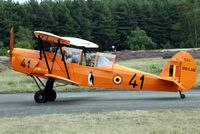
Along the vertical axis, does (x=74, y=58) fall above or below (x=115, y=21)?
below

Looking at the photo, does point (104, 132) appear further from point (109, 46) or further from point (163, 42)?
point (163, 42)

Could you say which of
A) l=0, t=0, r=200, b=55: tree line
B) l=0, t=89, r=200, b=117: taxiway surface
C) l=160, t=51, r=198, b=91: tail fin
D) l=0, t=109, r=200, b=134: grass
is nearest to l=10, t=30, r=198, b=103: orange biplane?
l=160, t=51, r=198, b=91: tail fin

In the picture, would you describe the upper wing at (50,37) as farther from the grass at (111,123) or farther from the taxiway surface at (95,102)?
the grass at (111,123)

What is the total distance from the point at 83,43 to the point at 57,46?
1063 millimetres

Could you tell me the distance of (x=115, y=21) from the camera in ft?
398

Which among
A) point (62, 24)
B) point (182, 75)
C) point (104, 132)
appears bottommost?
point (104, 132)

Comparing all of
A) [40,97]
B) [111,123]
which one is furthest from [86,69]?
[111,123]

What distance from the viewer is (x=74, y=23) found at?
110m

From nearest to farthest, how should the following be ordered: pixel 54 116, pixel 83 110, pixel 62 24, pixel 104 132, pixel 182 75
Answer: pixel 104 132, pixel 54 116, pixel 83 110, pixel 182 75, pixel 62 24

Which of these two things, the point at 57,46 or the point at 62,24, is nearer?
the point at 57,46

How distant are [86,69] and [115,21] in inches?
4034

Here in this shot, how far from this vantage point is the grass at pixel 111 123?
11914 millimetres

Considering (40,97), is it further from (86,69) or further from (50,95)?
(86,69)

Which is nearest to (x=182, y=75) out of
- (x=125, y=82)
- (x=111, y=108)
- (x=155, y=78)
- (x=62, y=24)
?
(x=155, y=78)
